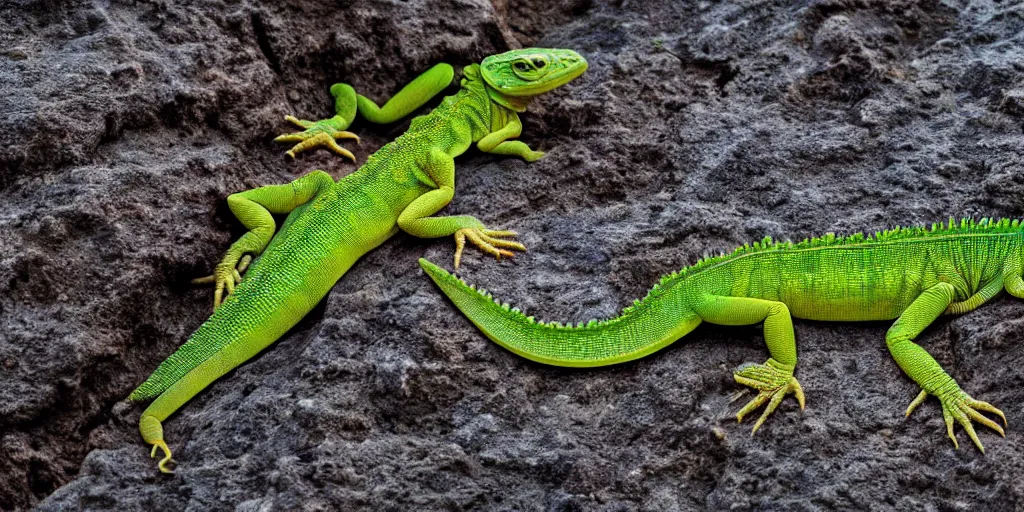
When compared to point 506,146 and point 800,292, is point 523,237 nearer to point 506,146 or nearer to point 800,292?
point 506,146

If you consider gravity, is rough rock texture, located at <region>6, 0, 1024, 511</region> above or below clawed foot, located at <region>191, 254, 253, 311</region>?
above

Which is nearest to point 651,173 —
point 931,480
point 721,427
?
point 721,427

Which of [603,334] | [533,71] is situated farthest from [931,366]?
[533,71]

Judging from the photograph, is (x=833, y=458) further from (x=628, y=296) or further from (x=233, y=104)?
(x=233, y=104)

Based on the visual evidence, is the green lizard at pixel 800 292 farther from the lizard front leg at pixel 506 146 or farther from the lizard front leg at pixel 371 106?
the lizard front leg at pixel 371 106

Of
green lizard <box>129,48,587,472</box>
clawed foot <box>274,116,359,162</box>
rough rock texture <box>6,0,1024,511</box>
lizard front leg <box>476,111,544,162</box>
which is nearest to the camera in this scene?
rough rock texture <box>6,0,1024,511</box>

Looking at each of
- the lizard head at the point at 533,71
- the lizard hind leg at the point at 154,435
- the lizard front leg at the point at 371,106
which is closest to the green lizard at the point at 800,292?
the lizard hind leg at the point at 154,435

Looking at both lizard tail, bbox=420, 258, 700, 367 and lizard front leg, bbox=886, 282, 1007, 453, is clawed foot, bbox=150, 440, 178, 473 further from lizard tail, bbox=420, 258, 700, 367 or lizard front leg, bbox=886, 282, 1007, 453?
lizard front leg, bbox=886, 282, 1007, 453

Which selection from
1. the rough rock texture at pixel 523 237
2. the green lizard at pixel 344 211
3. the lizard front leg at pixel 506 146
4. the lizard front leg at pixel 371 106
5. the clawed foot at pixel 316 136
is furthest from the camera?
the lizard front leg at pixel 371 106

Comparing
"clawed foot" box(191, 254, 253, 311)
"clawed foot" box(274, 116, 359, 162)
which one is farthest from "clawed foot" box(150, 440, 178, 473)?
"clawed foot" box(274, 116, 359, 162)
